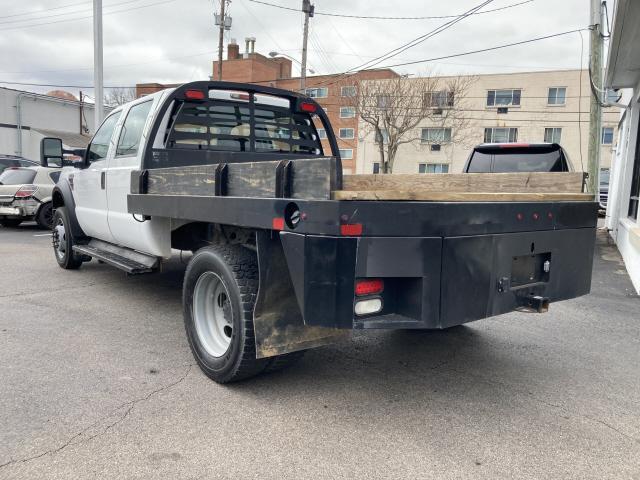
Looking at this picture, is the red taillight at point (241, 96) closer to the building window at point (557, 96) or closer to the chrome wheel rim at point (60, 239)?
the chrome wheel rim at point (60, 239)

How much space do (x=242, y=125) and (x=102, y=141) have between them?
197 cm

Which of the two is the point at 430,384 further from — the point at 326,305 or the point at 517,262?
the point at 326,305

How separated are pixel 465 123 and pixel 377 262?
41.7 meters

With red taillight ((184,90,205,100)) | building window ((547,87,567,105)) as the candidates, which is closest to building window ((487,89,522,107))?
building window ((547,87,567,105))

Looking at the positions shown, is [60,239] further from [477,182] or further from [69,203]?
[477,182]

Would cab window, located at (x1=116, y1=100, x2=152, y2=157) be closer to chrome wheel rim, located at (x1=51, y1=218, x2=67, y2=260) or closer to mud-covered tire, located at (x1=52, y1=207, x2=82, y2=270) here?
mud-covered tire, located at (x1=52, y1=207, x2=82, y2=270)

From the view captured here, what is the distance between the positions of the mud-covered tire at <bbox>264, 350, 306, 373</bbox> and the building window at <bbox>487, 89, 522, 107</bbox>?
43488 millimetres

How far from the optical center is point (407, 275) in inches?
107

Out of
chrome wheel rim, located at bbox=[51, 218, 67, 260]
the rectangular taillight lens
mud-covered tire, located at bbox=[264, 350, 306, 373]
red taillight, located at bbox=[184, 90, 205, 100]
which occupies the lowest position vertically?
mud-covered tire, located at bbox=[264, 350, 306, 373]

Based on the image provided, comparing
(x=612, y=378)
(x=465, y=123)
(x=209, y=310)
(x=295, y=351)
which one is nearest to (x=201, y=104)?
(x=209, y=310)

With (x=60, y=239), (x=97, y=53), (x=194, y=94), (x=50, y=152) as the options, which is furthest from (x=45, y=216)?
(x=194, y=94)

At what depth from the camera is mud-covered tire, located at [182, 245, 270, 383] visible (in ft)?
10.7

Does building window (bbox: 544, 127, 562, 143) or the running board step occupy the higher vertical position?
building window (bbox: 544, 127, 562, 143)

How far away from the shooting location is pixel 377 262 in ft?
8.78
